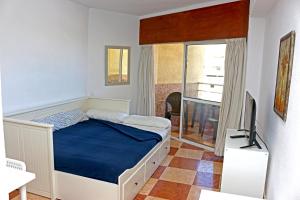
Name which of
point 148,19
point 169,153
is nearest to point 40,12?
point 148,19

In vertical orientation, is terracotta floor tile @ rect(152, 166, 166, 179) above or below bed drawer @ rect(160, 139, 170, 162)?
below

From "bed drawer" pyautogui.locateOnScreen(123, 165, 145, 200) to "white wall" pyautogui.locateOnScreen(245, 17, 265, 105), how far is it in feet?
6.79

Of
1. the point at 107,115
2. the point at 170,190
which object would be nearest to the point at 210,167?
the point at 170,190

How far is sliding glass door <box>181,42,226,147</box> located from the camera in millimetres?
4219

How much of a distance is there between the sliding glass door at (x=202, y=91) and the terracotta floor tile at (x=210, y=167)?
628 mm

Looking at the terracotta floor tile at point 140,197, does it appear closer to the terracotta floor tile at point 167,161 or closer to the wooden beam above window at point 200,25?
the terracotta floor tile at point 167,161

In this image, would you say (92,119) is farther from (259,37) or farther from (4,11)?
(259,37)

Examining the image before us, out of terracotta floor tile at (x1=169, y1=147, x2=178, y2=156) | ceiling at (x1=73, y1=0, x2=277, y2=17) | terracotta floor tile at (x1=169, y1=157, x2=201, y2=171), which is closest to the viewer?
terracotta floor tile at (x1=169, y1=157, x2=201, y2=171)

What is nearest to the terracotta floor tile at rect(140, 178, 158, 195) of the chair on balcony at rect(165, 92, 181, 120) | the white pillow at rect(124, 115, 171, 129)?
the white pillow at rect(124, 115, 171, 129)

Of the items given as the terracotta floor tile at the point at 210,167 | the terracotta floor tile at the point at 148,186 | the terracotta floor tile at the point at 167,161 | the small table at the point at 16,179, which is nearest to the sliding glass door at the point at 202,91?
the terracotta floor tile at the point at 210,167

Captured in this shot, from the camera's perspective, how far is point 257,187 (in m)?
2.33

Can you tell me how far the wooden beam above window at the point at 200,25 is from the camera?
12.0 feet

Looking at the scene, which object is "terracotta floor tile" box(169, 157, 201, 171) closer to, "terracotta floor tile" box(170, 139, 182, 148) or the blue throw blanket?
the blue throw blanket

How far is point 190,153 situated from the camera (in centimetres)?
417
